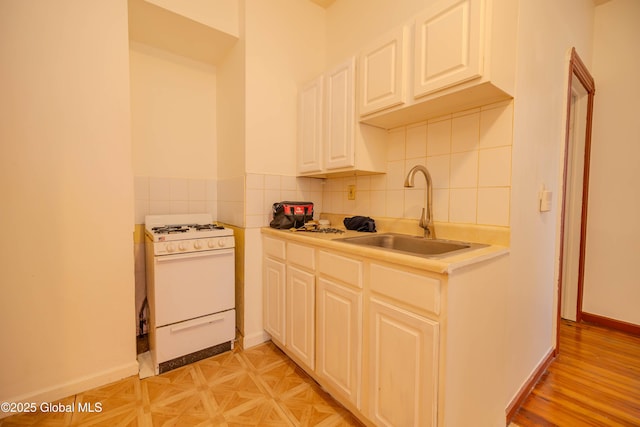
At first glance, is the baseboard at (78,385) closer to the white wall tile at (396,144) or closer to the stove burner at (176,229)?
the stove burner at (176,229)

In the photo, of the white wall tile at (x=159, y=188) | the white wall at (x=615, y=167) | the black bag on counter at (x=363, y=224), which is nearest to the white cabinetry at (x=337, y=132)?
the black bag on counter at (x=363, y=224)

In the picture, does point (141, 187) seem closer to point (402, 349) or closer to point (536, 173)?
point (402, 349)

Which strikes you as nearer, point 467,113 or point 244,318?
point 467,113

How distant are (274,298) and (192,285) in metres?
0.55

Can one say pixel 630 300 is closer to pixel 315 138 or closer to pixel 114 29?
pixel 315 138

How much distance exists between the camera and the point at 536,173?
58.3 inches

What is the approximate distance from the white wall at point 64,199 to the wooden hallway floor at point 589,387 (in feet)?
7.72

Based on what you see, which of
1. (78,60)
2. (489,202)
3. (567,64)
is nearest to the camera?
(489,202)

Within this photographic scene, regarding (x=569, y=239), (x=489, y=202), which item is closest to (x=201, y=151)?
(x=489, y=202)

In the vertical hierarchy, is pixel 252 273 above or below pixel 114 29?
below

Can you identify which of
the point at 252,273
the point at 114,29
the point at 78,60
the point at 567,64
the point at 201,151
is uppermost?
the point at 114,29

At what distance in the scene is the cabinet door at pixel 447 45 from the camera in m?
1.11

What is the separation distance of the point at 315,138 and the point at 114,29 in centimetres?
135

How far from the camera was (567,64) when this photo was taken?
1.72 m
